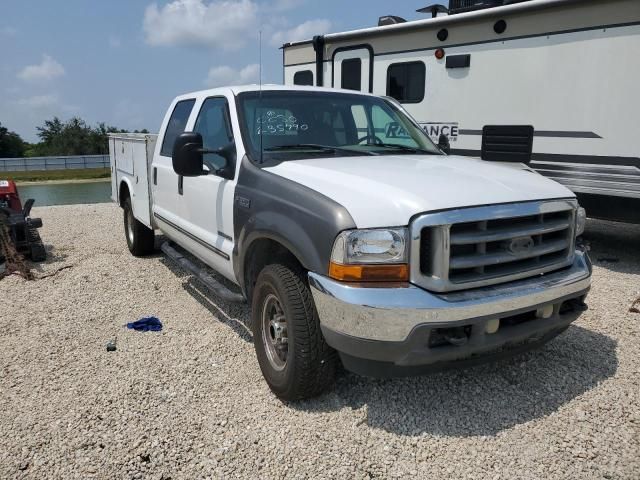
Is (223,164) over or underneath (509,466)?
over

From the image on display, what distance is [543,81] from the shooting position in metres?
6.42

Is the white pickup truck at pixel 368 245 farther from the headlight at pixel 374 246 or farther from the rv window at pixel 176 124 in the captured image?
the rv window at pixel 176 124

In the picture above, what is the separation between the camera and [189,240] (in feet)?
15.5

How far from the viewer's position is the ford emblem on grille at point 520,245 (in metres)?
2.93

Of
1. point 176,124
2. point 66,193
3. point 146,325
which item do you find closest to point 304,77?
point 176,124

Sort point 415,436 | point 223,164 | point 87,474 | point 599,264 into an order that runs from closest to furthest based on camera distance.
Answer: point 87,474
point 415,436
point 223,164
point 599,264

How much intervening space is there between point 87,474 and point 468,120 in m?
6.17

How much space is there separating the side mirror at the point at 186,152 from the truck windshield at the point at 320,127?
351 mm

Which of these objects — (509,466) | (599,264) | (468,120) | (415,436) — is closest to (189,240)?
(415,436)

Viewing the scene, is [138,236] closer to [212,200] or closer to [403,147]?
[212,200]

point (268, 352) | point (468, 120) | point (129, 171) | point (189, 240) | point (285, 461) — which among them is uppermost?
point (468, 120)

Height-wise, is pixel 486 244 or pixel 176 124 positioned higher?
pixel 176 124

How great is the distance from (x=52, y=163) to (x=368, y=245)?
26.3m

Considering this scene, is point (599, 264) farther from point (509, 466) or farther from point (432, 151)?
point (509, 466)
